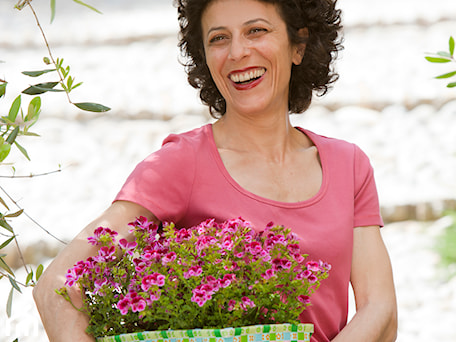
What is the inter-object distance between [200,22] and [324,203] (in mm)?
544

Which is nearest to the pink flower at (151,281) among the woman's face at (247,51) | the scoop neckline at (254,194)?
the scoop neckline at (254,194)

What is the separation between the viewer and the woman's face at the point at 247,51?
1865mm

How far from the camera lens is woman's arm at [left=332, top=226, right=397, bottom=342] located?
70.2 inches

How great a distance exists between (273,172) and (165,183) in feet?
1.00

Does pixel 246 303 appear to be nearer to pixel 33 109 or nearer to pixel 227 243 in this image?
pixel 227 243

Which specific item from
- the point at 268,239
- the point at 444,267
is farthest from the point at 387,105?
the point at 268,239

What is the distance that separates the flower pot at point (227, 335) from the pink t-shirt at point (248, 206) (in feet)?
1.28

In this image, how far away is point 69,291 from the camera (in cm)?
154

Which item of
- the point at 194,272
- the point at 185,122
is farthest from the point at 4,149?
the point at 185,122

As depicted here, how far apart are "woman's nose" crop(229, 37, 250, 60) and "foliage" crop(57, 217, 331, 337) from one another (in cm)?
52

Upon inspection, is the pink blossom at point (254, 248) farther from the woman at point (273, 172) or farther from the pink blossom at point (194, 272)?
the woman at point (273, 172)

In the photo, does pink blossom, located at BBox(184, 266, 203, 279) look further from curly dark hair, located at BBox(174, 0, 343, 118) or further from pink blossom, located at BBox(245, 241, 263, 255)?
curly dark hair, located at BBox(174, 0, 343, 118)

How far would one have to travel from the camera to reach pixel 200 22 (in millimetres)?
1991

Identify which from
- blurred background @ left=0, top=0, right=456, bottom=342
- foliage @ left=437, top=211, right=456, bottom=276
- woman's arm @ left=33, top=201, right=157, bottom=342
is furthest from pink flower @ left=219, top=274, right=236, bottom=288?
foliage @ left=437, top=211, right=456, bottom=276
